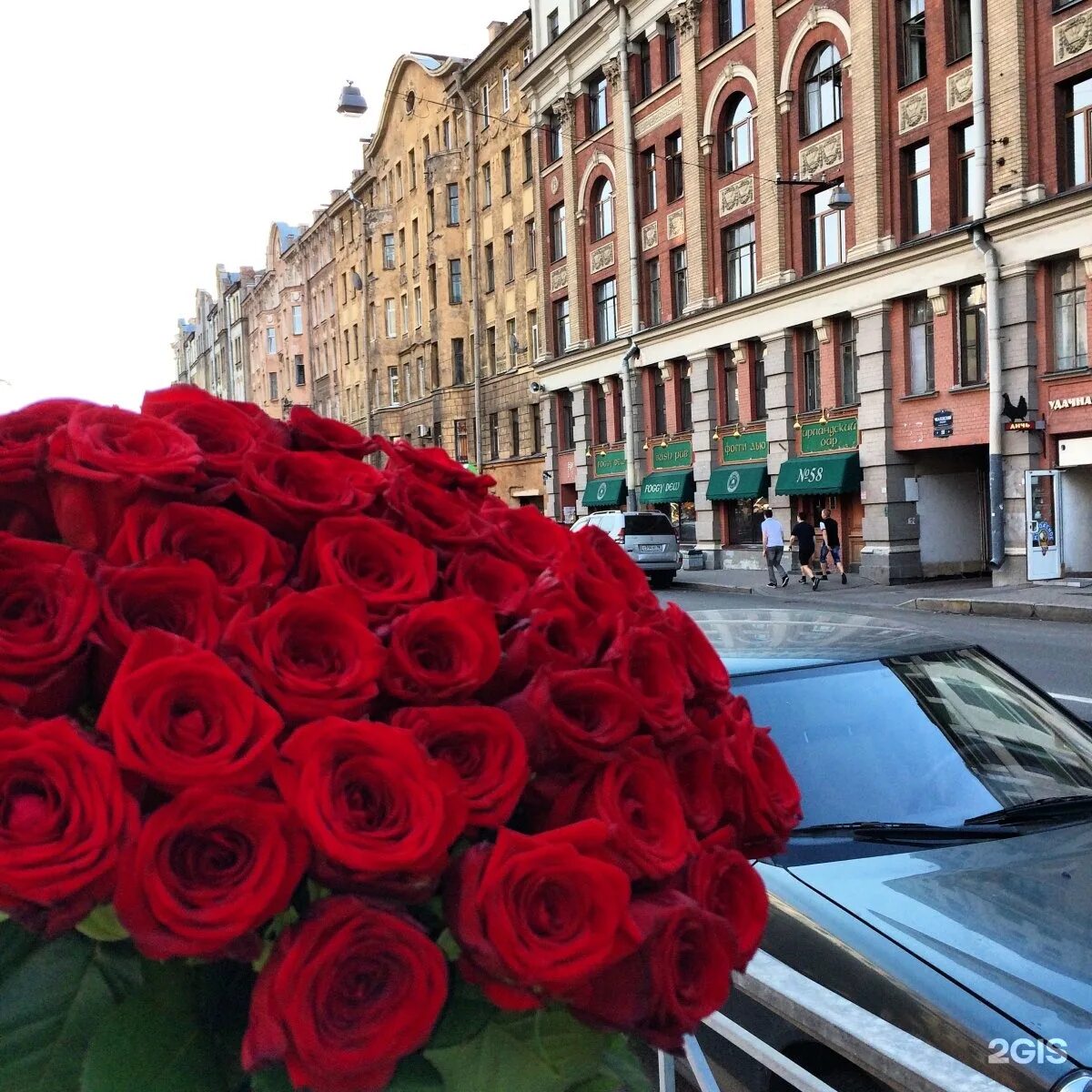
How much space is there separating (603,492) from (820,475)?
10.8m

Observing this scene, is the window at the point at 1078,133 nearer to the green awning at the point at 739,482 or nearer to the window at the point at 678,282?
the green awning at the point at 739,482

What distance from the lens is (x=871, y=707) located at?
361 cm

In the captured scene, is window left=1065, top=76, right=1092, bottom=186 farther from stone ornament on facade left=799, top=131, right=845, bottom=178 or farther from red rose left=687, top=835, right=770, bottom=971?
red rose left=687, top=835, right=770, bottom=971

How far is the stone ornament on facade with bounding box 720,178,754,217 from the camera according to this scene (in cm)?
2888

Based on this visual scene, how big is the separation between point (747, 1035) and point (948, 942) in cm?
86

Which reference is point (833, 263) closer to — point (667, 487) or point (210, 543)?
point (667, 487)

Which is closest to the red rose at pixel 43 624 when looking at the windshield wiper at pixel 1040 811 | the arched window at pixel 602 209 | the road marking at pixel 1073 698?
the windshield wiper at pixel 1040 811

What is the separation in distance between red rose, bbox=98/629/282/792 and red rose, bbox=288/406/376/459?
0.52 meters

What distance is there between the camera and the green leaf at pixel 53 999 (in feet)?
3.23

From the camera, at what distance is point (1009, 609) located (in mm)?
18156

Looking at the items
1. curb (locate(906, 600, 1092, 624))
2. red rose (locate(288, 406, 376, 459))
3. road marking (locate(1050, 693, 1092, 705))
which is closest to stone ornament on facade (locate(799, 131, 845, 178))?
curb (locate(906, 600, 1092, 624))

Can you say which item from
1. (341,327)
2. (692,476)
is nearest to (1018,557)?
(692,476)

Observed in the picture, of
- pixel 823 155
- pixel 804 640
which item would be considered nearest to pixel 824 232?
pixel 823 155

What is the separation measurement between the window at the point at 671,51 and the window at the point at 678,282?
4.62 metres
